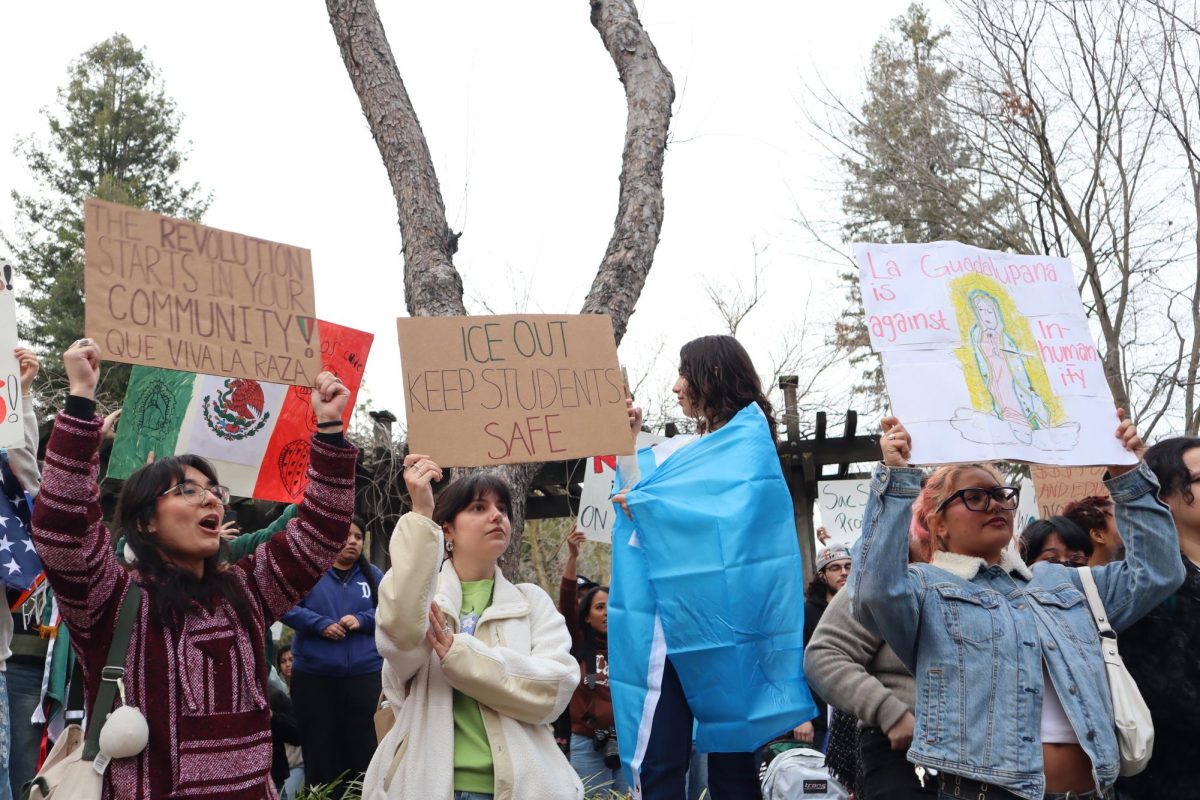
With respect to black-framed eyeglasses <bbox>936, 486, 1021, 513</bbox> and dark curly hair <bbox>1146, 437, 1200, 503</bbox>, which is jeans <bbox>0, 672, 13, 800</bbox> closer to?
black-framed eyeglasses <bbox>936, 486, 1021, 513</bbox>

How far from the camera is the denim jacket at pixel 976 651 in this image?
9.96ft

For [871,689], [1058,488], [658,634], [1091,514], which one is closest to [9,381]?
[658,634]

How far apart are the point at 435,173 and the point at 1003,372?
13.0ft

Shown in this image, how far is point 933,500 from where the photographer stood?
3475 mm

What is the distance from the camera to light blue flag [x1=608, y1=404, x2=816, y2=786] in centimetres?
368

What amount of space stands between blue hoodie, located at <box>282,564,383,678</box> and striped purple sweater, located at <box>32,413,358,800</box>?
3080 mm

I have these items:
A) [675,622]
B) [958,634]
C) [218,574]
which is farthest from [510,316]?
[958,634]

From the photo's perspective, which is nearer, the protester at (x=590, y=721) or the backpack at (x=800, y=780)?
the backpack at (x=800, y=780)

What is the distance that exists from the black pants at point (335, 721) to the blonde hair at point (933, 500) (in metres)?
3.53

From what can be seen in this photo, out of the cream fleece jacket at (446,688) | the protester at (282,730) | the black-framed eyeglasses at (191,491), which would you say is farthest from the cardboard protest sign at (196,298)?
the protester at (282,730)

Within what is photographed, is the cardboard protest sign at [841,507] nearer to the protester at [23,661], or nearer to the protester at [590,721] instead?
the protester at [590,721]

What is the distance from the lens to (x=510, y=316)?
440 centimetres

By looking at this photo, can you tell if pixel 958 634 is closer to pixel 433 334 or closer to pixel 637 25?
pixel 433 334

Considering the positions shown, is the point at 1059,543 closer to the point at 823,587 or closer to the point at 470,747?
the point at 823,587
